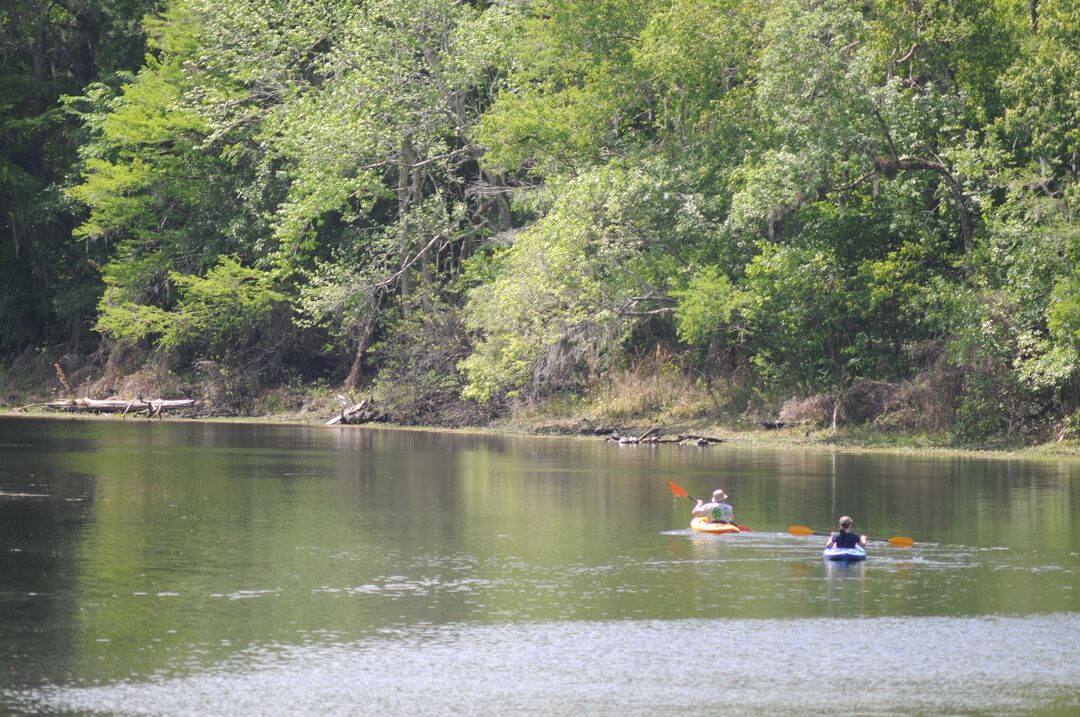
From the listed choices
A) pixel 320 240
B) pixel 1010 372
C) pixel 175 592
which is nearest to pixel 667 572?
pixel 175 592

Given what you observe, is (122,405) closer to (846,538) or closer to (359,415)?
(359,415)

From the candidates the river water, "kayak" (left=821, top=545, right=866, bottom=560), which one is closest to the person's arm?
the river water

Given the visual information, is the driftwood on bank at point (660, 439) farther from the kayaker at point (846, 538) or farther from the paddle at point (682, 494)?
the kayaker at point (846, 538)

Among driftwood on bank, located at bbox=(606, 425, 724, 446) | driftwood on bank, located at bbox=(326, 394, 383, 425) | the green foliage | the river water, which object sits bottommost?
the river water

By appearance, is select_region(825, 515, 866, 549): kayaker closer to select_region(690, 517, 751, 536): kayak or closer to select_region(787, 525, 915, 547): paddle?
select_region(787, 525, 915, 547): paddle

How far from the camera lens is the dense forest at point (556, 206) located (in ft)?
121

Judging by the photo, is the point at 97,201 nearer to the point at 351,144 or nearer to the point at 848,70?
the point at 351,144

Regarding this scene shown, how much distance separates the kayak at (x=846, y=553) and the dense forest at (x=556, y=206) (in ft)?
50.2

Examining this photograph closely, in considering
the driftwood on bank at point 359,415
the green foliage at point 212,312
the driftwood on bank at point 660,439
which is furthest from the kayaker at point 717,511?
the green foliage at point 212,312

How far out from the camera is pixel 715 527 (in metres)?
22.5

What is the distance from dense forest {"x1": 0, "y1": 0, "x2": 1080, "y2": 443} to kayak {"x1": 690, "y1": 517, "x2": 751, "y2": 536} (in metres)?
14.2

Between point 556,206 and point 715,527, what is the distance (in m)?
21.5

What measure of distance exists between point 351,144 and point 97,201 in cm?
1235

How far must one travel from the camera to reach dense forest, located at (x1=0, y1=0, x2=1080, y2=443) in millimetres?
36969
